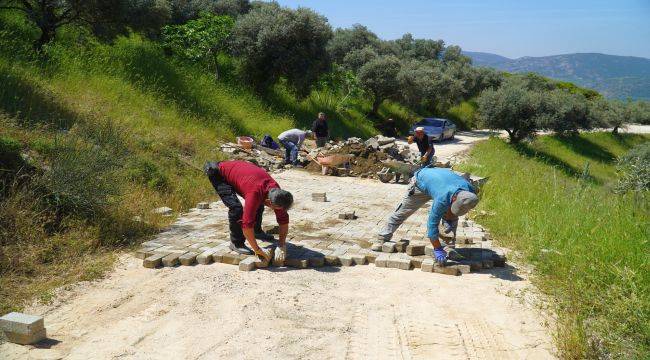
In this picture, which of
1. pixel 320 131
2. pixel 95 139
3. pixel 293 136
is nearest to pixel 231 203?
pixel 95 139

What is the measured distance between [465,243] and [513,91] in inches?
1063

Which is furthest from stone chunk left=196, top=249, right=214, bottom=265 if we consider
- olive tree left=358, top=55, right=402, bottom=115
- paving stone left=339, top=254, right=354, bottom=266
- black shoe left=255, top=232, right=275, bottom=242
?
olive tree left=358, top=55, right=402, bottom=115

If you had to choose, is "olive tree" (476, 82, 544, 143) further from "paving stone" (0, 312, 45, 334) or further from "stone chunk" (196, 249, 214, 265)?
"paving stone" (0, 312, 45, 334)

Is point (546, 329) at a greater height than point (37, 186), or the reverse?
point (37, 186)

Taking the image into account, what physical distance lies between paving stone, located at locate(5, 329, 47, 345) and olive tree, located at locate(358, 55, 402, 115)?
2561 centimetres

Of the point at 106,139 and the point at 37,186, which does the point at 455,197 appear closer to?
the point at 37,186

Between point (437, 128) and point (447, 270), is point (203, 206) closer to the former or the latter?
point (447, 270)

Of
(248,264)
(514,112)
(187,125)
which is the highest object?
(514,112)

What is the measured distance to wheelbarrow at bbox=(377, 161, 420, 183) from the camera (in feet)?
46.3

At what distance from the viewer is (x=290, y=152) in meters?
15.4

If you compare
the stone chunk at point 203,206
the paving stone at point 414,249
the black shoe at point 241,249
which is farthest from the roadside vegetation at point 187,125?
the black shoe at point 241,249

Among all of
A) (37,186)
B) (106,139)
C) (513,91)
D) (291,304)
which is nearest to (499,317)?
(291,304)

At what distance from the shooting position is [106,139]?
884cm

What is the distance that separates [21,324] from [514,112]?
1187 inches
